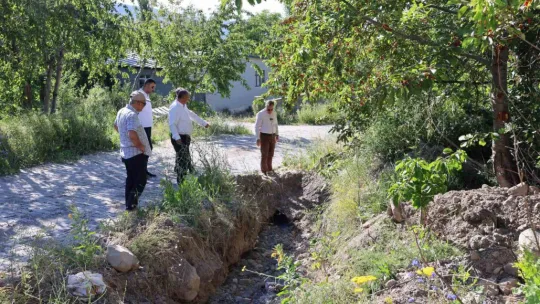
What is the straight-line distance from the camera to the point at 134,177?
7.02 metres

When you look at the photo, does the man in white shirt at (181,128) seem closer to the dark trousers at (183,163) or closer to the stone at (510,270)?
the dark trousers at (183,163)

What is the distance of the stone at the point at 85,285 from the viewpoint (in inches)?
195

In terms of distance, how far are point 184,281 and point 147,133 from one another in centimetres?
387

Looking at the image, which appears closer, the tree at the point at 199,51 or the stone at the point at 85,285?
the stone at the point at 85,285

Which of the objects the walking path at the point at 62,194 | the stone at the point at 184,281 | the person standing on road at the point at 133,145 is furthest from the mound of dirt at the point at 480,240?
the walking path at the point at 62,194

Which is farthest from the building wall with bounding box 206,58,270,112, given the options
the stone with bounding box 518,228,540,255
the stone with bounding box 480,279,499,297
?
the stone with bounding box 480,279,499,297

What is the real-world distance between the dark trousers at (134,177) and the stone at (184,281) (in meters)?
1.22

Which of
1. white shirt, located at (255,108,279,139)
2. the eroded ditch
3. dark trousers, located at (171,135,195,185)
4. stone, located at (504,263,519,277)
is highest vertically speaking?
white shirt, located at (255,108,279,139)

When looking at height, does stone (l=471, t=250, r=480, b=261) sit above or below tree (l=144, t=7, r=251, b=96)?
below

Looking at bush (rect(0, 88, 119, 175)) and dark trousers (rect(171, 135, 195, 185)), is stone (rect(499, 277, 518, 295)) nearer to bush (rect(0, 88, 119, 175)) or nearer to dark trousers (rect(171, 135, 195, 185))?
dark trousers (rect(171, 135, 195, 185))

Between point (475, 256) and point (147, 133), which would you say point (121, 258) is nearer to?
point (475, 256)

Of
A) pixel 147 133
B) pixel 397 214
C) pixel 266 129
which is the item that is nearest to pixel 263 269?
pixel 397 214

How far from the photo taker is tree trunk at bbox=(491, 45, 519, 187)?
6449 mm

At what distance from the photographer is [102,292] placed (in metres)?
5.09
